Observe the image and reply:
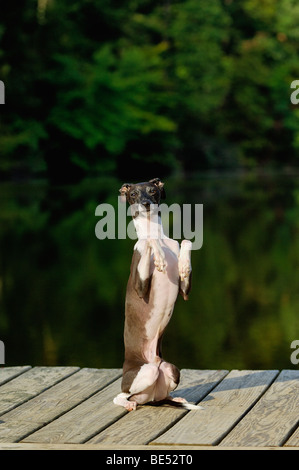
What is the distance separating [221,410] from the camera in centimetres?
409

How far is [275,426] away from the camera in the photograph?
3.82 metres

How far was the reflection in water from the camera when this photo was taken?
9.79m

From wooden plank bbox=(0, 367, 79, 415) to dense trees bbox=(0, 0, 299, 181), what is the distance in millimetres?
29812

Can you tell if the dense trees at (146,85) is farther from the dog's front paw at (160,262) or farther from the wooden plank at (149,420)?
the dog's front paw at (160,262)

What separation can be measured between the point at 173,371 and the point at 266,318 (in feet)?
25.1

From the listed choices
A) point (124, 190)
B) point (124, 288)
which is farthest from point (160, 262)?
point (124, 288)

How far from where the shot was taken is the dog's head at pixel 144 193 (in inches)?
157

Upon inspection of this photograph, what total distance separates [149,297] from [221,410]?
1.83 feet

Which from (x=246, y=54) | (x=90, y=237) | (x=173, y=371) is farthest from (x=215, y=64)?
(x=173, y=371)

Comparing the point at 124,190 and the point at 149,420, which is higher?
the point at 124,190

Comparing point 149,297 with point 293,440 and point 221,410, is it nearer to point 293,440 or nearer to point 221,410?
point 221,410

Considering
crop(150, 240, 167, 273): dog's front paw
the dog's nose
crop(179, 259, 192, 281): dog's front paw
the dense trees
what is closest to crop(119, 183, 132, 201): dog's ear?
the dog's nose

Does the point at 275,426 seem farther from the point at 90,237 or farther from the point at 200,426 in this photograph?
the point at 90,237

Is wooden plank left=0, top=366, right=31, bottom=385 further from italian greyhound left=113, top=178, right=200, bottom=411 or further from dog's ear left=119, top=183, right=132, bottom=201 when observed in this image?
dog's ear left=119, top=183, right=132, bottom=201
